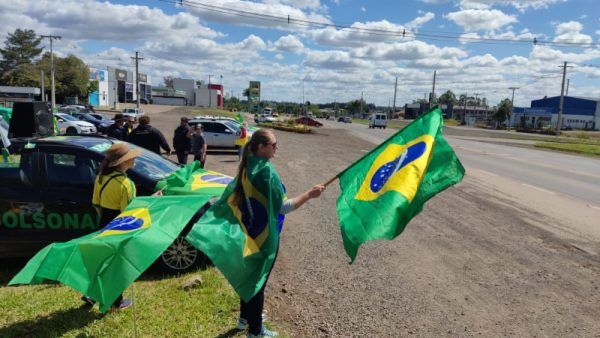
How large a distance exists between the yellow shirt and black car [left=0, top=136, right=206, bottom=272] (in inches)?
46.7

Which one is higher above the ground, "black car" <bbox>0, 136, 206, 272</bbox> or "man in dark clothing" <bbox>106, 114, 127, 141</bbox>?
"man in dark clothing" <bbox>106, 114, 127, 141</bbox>

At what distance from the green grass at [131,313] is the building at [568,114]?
9963 centimetres

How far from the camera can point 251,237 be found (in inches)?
136

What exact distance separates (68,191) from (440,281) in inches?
182

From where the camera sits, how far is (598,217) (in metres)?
9.40

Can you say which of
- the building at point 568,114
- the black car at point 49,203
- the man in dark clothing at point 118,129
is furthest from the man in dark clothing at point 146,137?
the building at point 568,114

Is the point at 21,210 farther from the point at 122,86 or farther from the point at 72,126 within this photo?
the point at 122,86

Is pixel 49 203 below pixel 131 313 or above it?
above

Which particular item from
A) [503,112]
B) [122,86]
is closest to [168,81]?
[122,86]

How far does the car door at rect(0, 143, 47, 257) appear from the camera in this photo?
5.33m

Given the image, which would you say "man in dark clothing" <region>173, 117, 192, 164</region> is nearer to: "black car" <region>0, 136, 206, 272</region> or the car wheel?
"black car" <region>0, 136, 206, 272</region>

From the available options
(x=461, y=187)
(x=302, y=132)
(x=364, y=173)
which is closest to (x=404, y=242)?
(x=364, y=173)

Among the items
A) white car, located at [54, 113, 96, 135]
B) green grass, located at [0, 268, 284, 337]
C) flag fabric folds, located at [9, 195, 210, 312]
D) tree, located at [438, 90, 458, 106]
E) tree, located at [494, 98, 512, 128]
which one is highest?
tree, located at [438, 90, 458, 106]

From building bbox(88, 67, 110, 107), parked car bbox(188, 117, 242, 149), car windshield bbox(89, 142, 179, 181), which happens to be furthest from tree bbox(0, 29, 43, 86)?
car windshield bbox(89, 142, 179, 181)
